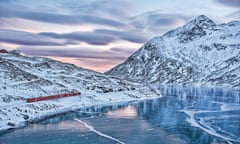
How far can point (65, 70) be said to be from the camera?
18238 centimetres

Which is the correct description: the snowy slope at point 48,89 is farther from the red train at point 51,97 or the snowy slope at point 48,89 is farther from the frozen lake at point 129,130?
the frozen lake at point 129,130

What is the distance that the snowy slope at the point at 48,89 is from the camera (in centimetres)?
8869

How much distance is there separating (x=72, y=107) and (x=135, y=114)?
2238 centimetres

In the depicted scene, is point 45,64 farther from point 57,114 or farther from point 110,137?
point 110,137

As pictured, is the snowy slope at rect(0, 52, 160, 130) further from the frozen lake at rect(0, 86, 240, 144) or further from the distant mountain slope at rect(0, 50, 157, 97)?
the frozen lake at rect(0, 86, 240, 144)

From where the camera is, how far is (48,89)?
423 ft

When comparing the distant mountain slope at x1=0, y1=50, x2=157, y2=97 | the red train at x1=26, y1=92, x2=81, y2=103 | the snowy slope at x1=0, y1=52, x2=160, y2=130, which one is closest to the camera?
the snowy slope at x1=0, y1=52, x2=160, y2=130

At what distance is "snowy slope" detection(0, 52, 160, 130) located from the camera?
291 feet

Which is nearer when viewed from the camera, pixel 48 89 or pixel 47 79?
pixel 48 89

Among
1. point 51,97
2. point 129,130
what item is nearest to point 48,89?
point 51,97

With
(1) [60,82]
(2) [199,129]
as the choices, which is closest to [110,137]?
(2) [199,129]

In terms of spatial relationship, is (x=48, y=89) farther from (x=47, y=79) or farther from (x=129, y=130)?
(x=129, y=130)

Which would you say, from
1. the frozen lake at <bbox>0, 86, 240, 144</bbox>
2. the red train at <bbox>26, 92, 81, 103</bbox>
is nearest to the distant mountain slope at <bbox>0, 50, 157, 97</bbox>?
the red train at <bbox>26, 92, 81, 103</bbox>

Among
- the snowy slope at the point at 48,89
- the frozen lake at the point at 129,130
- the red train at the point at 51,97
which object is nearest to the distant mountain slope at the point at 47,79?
the snowy slope at the point at 48,89
